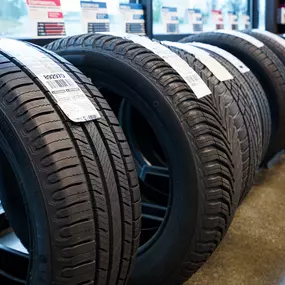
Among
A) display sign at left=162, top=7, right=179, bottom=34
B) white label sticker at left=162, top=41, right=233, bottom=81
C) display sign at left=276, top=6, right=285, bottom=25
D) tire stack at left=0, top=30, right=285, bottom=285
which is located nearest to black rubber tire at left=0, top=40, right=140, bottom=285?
tire stack at left=0, top=30, right=285, bottom=285

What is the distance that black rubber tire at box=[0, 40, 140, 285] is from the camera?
0.88 m

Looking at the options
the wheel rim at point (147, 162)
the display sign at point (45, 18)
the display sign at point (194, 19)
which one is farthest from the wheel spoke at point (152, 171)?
the display sign at point (194, 19)

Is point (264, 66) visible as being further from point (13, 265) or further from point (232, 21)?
point (232, 21)

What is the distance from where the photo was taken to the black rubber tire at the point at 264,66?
2.31m

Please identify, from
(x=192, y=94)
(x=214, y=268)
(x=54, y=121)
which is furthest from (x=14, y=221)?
(x=214, y=268)

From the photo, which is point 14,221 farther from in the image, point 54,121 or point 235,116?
point 235,116

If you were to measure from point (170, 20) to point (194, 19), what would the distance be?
46 cm

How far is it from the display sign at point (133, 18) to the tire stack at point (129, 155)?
2.92 ft

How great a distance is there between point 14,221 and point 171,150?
49 cm

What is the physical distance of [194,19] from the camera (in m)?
3.72

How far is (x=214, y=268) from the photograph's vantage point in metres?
1.69

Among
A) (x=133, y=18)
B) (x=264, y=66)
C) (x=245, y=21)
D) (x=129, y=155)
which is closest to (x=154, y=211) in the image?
(x=129, y=155)

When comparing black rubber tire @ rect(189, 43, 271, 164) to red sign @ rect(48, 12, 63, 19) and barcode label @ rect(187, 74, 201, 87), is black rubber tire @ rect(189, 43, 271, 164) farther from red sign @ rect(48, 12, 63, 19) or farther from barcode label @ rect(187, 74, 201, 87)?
red sign @ rect(48, 12, 63, 19)

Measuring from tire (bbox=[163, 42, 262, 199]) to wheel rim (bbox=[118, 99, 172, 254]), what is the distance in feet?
0.99
